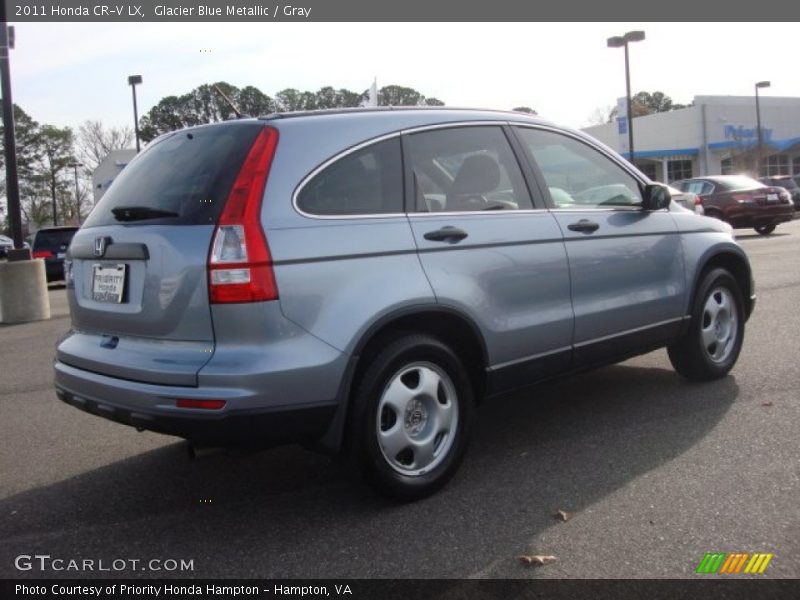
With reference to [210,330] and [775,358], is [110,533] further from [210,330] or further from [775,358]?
[775,358]

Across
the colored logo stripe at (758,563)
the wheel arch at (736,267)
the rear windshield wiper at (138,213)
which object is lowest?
the colored logo stripe at (758,563)

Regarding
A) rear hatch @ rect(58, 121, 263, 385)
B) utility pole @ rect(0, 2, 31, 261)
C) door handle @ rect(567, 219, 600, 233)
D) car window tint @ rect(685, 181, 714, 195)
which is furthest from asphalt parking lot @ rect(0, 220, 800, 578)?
car window tint @ rect(685, 181, 714, 195)

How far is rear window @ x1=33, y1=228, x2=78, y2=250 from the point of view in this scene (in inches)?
777

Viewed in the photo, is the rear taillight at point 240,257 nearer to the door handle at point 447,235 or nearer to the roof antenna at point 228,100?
the door handle at point 447,235

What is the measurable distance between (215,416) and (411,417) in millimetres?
983

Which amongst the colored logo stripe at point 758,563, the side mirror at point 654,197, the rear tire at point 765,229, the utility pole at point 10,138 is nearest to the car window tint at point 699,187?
the rear tire at point 765,229

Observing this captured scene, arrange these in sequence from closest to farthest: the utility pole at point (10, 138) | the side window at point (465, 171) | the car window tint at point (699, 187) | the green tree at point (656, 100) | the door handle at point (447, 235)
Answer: the door handle at point (447, 235)
the side window at point (465, 171)
the utility pole at point (10, 138)
the car window tint at point (699, 187)
the green tree at point (656, 100)

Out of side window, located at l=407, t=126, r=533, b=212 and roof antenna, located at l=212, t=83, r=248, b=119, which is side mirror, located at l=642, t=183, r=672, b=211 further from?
roof antenna, located at l=212, t=83, r=248, b=119

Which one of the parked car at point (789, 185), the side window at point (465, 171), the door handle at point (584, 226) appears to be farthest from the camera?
the parked car at point (789, 185)

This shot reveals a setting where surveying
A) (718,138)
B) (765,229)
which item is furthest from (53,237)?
(718,138)

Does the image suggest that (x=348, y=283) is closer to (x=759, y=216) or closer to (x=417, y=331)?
(x=417, y=331)

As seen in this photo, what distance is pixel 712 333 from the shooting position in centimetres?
547

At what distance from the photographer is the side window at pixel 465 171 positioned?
154 inches

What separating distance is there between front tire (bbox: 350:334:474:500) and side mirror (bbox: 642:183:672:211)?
6.30 ft
